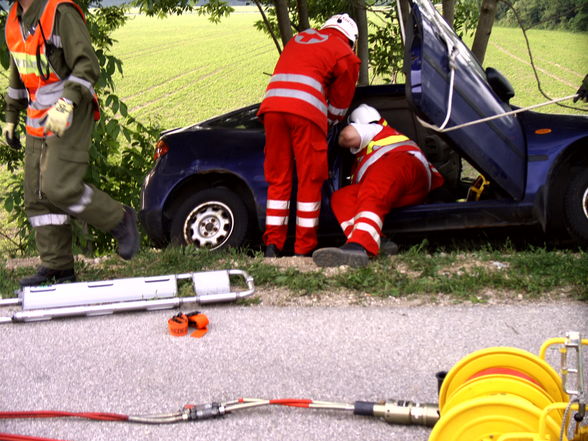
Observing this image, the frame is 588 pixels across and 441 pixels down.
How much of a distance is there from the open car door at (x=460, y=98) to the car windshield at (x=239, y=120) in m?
1.49

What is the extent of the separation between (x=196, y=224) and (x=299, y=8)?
3.95 metres

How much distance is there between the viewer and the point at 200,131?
19.6ft

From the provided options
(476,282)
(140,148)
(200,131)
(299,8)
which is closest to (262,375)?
(476,282)

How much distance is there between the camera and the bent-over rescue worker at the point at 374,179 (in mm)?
5238

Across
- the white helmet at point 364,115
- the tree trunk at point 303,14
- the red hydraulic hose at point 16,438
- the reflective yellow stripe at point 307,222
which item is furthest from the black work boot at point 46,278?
the tree trunk at point 303,14

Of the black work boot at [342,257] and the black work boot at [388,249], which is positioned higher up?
the black work boot at [342,257]

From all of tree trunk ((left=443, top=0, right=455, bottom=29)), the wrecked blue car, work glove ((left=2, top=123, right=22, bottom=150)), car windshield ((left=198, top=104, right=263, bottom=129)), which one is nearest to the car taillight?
the wrecked blue car

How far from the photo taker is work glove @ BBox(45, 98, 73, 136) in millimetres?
4301

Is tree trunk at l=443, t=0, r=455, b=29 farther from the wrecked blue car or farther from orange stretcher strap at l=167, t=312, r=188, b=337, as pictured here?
orange stretcher strap at l=167, t=312, r=188, b=337

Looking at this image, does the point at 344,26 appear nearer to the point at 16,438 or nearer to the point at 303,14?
the point at 303,14

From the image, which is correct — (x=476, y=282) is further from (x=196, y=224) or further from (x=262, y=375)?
(x=196, y=224)

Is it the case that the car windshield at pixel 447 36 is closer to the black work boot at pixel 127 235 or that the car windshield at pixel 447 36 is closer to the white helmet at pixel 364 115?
the white helmet at pixel 364 115

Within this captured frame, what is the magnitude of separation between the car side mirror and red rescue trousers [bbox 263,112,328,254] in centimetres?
118

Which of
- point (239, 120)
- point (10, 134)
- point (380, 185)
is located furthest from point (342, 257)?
point (10, 134)
